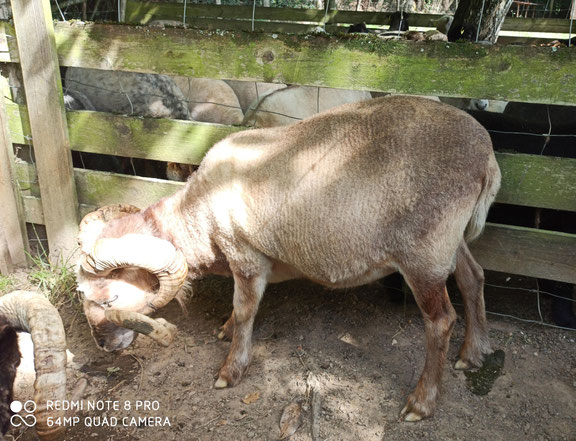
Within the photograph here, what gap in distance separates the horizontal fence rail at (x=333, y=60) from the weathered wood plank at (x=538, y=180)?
405 millimetres

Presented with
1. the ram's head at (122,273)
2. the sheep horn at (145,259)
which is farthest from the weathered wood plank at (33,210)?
the sheep horn at (145,259)

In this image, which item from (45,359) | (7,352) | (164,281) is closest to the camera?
(45,359)

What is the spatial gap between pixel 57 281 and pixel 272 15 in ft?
19.7

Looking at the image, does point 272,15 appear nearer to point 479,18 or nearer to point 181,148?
point 479,18

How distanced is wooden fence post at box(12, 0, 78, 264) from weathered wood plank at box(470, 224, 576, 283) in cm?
337

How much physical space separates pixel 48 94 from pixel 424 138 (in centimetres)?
305

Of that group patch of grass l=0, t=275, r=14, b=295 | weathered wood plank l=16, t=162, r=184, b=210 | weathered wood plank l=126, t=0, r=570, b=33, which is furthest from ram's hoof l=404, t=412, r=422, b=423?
weathered wood plank l=126, t=0, r=570, b=33

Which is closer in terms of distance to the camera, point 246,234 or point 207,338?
point 246,234

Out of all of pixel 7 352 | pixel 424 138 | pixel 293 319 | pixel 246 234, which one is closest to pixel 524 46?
pixel 424 138

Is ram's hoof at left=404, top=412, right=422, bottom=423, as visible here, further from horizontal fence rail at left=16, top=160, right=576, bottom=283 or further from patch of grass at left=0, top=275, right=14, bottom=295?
patch of grass at left=0, top=275, right=14, bottom=295

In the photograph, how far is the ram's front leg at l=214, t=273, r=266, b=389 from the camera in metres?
3.47

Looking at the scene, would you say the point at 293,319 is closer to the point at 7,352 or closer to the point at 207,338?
the point at 207,338

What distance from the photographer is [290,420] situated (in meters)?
3.14

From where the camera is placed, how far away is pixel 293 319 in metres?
4.04
